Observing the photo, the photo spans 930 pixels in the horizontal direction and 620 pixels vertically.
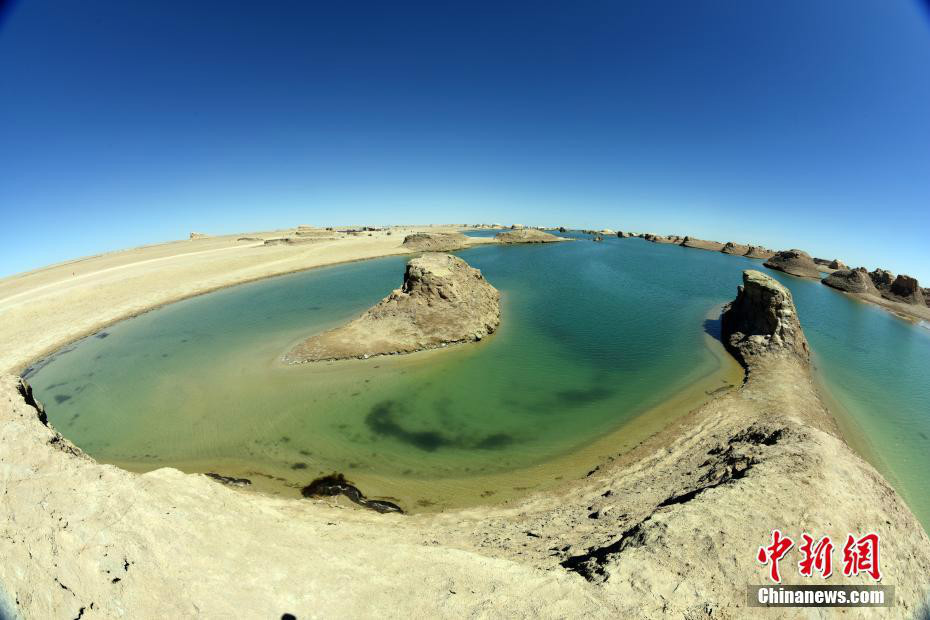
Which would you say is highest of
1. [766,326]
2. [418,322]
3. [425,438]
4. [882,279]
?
[882,279]

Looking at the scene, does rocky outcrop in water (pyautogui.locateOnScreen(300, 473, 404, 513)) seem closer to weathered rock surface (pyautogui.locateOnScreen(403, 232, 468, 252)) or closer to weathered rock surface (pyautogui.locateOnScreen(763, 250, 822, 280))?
weathered rock surface (pyautogui.locateOnScreen(403, 232, 468, 252))

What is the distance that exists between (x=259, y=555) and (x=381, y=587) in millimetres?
2459

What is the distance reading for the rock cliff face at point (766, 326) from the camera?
61.2ft

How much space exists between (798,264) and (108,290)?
109 metres

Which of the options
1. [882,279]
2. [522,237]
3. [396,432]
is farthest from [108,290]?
[882,279]

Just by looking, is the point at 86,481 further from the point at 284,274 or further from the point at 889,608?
the point at 284,274

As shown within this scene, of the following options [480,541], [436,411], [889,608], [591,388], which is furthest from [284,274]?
[889,608]

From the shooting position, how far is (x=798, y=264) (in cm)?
6078

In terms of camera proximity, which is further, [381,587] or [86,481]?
[86,481]

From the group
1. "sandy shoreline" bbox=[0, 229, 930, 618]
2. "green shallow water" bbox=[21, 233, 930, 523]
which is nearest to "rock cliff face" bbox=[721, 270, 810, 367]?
"green shallow water" bbox=[21, 233, 930, 523]

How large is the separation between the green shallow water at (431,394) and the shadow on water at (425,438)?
67 mm

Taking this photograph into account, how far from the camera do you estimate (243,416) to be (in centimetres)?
1516

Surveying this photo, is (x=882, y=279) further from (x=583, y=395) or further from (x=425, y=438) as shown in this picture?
(x=425, y=438)

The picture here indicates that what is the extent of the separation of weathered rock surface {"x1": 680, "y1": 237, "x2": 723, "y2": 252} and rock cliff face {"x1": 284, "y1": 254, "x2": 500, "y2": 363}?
106 metres
